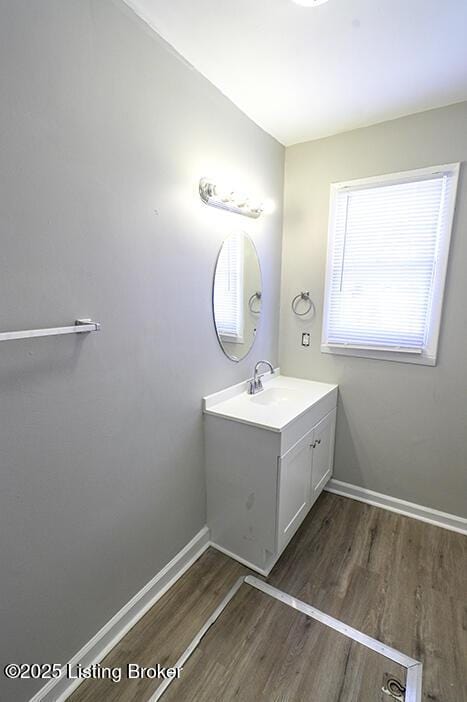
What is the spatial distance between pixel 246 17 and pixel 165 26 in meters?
0.33

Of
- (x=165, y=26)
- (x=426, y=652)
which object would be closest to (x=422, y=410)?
(x=426, y=652)

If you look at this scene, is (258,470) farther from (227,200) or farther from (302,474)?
(227,200)

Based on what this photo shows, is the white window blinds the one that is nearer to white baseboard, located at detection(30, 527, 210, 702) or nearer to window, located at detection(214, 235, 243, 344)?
window, located at detection(214, 235, 243, 344)

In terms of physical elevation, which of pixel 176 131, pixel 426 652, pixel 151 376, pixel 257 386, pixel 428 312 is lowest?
pixel 426 652

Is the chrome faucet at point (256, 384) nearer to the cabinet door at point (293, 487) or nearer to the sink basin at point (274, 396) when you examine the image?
the sink basin at point (274, 396)

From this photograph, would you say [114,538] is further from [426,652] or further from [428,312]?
[428,312]

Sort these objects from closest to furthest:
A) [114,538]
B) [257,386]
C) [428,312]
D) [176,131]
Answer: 1. [114,538]
2. [176,131]
3. [428,312]
4. [257,386]

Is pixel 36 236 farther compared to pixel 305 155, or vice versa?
pixel 305 155

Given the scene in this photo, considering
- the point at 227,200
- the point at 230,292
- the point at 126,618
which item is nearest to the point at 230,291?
the point at 230,292

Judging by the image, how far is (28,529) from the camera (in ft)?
3.57

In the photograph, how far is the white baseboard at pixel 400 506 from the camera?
212 centimetres

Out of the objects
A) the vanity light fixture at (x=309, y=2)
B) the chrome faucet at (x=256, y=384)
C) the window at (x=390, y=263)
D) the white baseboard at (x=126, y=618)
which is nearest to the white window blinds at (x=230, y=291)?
the chrome faucet at (x=256, y=384)

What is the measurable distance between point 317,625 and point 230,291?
1.74 m

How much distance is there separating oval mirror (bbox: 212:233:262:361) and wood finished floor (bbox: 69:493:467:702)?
126 cm
